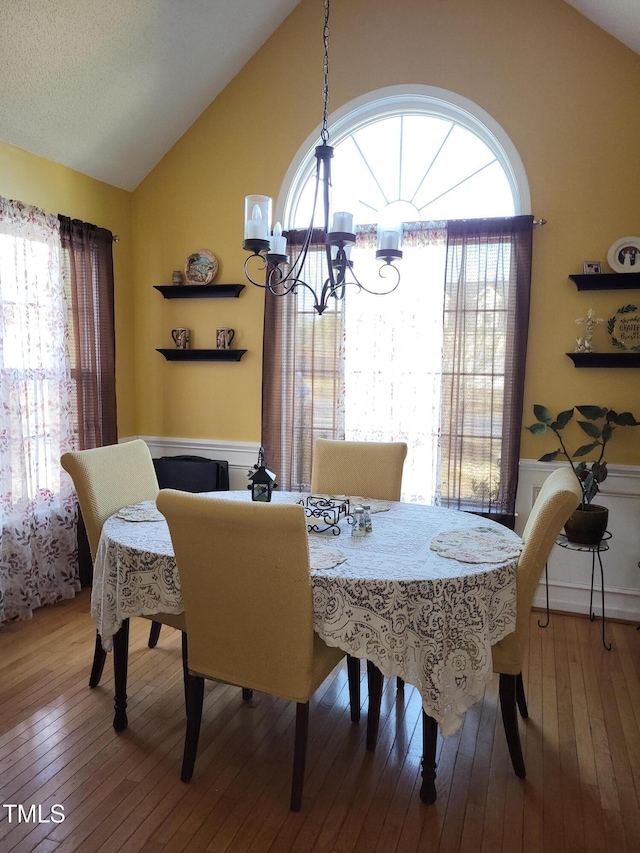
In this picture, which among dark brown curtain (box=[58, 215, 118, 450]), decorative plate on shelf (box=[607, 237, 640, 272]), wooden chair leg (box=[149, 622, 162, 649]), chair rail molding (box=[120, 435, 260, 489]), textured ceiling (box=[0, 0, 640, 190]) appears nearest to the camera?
textured ceiling (box=[0, 0, 640, 190])

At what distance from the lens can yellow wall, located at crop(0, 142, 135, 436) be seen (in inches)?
121

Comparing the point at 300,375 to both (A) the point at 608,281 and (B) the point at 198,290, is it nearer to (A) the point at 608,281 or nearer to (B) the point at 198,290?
(B) the point at 198,290

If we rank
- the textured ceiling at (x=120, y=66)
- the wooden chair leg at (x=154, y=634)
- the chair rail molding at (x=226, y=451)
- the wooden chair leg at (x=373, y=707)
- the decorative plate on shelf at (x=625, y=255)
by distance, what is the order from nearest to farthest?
the wooden chair leg at (x=373, y=707) → the textured ceiling at (x=120, y=66) → the wooden chair leg at (x=154, y=634) → the decorative plate on shelf at (x=625, y=255) → the chair rail molding at (x=226, y=451)

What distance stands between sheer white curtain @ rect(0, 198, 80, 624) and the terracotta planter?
9.06ft

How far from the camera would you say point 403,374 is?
348 cm

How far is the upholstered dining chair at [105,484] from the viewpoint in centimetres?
233

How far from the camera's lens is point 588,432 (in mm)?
3053

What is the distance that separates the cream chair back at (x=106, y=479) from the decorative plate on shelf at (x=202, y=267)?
1.49 m

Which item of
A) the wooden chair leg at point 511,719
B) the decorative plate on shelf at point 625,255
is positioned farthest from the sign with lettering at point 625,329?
the wooden chair leg at point 511,719

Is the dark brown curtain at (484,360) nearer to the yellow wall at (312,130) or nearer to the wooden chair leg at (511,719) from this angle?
the yellow wall at (312,130)

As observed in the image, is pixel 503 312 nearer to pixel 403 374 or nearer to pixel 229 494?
pixel 403 374

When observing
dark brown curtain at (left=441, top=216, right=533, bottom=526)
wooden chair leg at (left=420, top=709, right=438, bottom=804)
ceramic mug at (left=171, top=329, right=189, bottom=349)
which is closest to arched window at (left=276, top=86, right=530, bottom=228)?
dark brown curtain at (left=441, top=216, right=533, bottom=526)

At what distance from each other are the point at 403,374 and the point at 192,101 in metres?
2.12

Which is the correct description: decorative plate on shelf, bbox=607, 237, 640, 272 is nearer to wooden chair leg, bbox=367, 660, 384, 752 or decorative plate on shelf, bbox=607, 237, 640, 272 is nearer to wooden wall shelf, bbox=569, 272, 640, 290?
wooden wall shelf, bbox=569, 272, 640, 290
